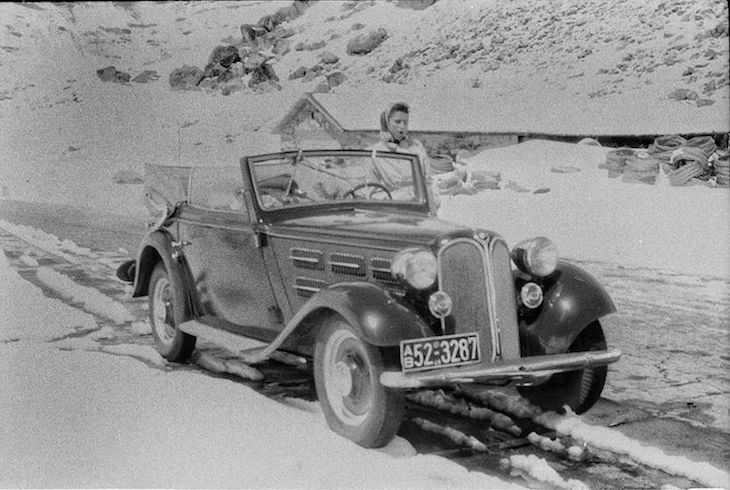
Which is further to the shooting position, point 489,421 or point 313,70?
point 313,70

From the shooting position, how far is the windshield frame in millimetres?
3098

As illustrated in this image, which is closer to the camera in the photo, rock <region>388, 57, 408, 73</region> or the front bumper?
the front bumper

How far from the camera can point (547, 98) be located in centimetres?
338

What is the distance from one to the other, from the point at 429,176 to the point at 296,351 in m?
0.98

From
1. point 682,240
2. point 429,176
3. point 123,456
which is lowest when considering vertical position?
point 123,456

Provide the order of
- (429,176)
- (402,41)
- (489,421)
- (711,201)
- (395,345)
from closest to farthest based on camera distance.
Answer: (395,345) < (489,421) < (711,201) < (429,176) < (402,41)

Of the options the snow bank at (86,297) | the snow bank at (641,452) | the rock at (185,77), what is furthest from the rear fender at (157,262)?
the snow bank at (641,452)

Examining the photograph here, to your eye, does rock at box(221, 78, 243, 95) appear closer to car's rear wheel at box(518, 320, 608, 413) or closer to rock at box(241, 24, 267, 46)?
rock at box(241, 24, 267, 46)

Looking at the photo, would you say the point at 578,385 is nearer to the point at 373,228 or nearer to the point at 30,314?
the point at 373,228

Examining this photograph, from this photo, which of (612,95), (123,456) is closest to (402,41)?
(612,95)

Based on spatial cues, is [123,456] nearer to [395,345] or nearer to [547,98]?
[395,345]

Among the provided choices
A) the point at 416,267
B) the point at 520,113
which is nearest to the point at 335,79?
the point at 520,113

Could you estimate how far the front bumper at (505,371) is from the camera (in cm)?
232

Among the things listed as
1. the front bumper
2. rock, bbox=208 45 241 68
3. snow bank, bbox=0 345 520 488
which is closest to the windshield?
rock, bbox=208 45 241 68
